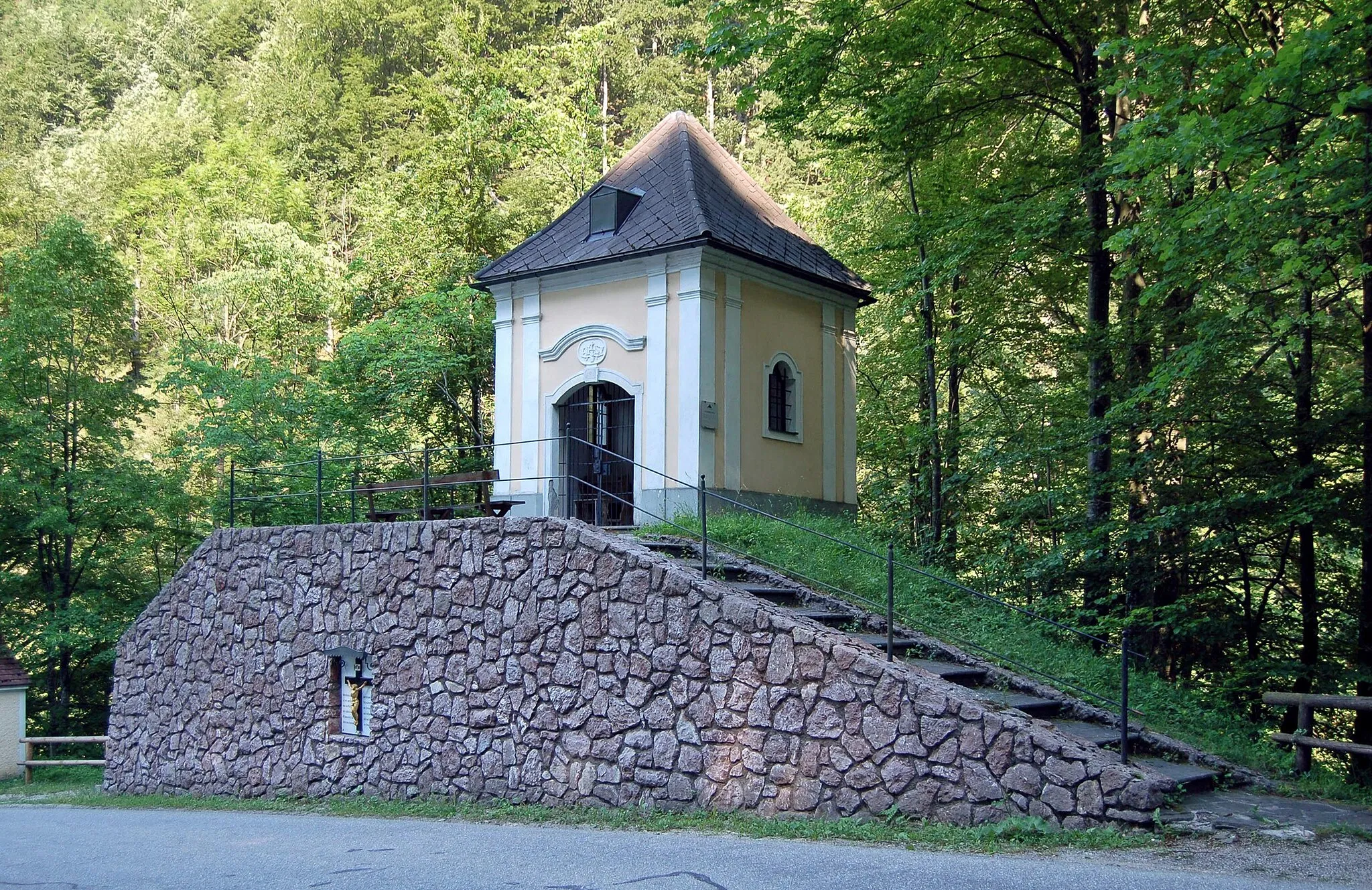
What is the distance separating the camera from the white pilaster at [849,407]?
17.2 metres

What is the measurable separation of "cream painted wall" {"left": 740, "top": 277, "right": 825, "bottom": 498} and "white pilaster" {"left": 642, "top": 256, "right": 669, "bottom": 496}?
112 cm

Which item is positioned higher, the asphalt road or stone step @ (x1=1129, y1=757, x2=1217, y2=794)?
stone step @ (x1=1129, y1=757, x2=1217, y2=794)

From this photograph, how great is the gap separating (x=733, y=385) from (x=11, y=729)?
1505 cm

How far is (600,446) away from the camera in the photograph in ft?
51.1

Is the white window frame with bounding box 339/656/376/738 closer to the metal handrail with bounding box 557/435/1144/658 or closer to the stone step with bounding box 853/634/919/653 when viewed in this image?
the metal handrail with bounding box 557/435/1144/658

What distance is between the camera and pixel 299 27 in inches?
1591

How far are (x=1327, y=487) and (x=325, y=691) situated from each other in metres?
10.8

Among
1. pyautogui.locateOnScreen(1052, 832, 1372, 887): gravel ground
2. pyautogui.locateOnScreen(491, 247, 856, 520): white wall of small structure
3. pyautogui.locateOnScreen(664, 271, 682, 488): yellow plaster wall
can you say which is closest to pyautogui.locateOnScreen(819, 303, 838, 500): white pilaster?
pyautogui.locateOnScreen(491, 247, 856, 520): white wall of small structure

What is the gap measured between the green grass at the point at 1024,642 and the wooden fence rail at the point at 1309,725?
6.1 inches

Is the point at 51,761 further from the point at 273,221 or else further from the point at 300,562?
the point at 273,221

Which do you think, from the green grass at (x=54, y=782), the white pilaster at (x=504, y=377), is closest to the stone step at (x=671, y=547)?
the white pilaster at (x=504, y=377)

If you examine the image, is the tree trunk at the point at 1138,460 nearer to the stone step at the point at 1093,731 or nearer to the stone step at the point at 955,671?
the stone step at the point at 955,671

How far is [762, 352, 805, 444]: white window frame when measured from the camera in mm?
15578

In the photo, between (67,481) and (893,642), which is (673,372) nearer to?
(893,642)
